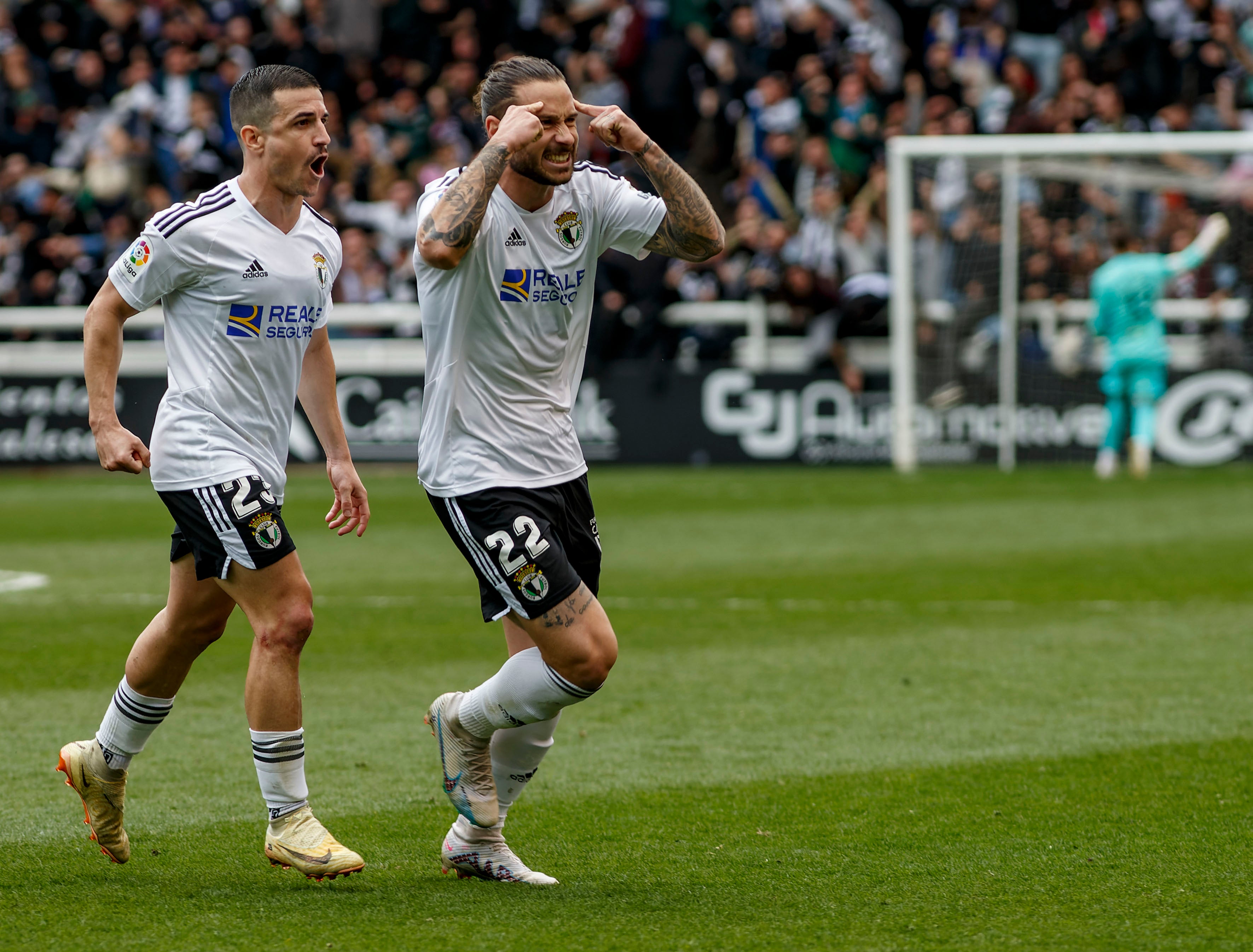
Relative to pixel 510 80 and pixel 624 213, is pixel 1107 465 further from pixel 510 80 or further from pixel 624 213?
pixel 510 80

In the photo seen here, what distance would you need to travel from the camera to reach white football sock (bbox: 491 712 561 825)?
194 inches

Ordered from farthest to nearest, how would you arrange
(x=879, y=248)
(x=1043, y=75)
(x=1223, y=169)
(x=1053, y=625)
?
(x=1043, y=75) → (x=879, y=248) → (x=1223, y=169) → (x=1053, y=625)

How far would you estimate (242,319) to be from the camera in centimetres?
478

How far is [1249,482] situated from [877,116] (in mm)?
6991

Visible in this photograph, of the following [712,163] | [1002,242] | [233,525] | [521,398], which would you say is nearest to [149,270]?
[233,525]

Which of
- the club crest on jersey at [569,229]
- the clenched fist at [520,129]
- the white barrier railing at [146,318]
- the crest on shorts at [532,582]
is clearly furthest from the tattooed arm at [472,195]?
the white barrier railing at [146,318]

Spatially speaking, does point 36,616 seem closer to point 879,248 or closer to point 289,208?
point 289,208

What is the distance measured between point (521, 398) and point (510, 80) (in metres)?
0.89

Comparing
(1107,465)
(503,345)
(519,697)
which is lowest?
(1107,465)

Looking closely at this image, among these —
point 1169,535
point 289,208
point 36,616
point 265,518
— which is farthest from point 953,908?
point 1169,535

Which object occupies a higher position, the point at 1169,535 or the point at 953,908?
the point at 953,908

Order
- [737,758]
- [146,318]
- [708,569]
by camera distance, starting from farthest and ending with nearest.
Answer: [146,318] < [708,569] < [737,758]

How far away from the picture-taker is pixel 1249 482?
16406 mm

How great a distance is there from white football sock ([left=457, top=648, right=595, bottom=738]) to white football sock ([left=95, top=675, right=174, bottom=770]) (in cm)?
93
